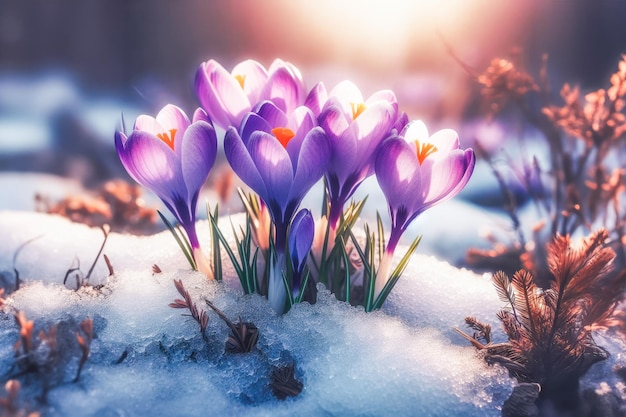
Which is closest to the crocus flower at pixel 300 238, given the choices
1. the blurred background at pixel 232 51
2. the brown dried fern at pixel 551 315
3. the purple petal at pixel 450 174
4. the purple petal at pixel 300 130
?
the purple petal at pixel 300 130

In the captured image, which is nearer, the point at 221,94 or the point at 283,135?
the point at 283,135

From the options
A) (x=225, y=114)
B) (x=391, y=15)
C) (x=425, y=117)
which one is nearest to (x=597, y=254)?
(x=225, y=114)

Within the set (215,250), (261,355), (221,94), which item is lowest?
(261,355)

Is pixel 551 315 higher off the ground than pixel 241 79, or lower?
lower

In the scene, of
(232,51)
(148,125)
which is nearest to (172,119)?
(148,125)

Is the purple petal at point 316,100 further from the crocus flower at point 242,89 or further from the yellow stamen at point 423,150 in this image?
the yellow stamen at point 423,150

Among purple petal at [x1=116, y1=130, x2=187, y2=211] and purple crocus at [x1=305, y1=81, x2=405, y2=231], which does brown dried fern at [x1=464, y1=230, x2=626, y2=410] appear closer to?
purple crocus at [x1=305, y1=81, x2=405, y2=231]

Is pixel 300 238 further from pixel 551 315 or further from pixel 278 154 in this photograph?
pixel 551 315
